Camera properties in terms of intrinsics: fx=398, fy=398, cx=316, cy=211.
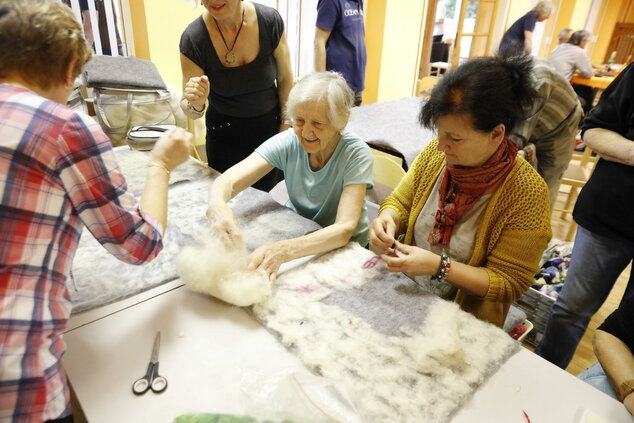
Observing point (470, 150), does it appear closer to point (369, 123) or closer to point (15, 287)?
point (15, 287)

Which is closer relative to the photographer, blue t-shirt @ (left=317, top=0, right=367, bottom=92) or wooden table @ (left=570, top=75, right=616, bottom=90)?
blue t-shirt @ (left=317, top=0, right=367, bottom=92)

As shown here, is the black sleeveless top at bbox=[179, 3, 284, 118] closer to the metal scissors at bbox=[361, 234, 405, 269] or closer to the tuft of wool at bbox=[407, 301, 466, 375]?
the metal scissors at bbox=[361, 234, 405, 269]

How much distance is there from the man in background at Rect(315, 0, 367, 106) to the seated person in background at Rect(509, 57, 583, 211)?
191 centimetres

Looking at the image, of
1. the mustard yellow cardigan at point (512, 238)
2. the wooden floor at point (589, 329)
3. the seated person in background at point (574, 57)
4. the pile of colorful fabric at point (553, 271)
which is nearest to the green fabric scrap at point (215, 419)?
the mustard yellow cardigan at point (512, 238)

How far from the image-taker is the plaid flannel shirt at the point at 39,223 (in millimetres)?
708

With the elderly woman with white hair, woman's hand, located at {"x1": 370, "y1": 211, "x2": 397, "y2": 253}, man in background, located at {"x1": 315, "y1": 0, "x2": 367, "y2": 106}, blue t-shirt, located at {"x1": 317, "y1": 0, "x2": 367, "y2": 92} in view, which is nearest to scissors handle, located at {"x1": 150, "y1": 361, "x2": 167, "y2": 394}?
woman's hand, located at {"x1": 370, "y1": 211, "x2": 397, "y2": 253}

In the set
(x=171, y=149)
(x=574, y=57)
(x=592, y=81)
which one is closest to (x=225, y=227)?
(x=171, y=149)

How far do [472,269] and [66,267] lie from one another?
1.14 m

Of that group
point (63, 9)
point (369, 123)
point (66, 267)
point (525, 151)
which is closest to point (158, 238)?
point (66, 267)

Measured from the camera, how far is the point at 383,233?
1.44 meters

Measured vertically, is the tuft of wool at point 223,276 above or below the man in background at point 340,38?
below

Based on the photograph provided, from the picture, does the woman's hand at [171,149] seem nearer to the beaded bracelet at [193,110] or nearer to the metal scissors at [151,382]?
the metal scissors at [151,382]

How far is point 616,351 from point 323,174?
1.18 metres

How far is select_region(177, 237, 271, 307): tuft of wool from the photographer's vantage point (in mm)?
1121
